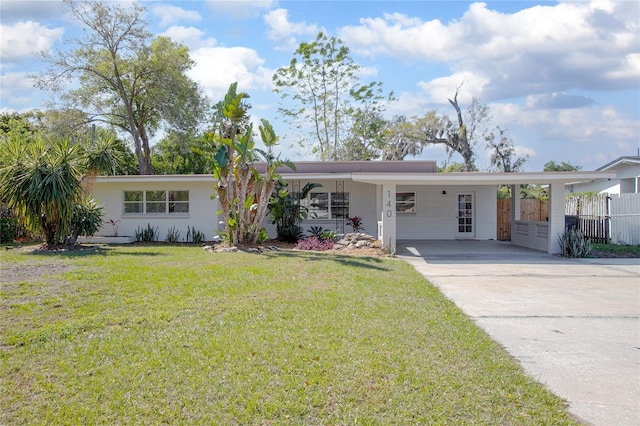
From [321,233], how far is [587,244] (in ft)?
27.5

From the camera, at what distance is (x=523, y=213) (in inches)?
762

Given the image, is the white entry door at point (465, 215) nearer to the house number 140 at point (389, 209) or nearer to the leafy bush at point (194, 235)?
the house number 140 at point (389, 209)

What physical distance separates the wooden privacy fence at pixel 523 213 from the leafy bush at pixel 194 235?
39.7ft

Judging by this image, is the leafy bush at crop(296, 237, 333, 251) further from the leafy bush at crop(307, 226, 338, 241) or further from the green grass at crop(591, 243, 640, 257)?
the green grass at crop(591, 243, 640, 257)

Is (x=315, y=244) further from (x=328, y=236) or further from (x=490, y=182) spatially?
(x=490, y=182)

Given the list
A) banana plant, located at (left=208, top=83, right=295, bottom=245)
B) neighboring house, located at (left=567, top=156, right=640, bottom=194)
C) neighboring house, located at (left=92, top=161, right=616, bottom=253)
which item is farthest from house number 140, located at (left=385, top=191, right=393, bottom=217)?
neighboring house, located at (left=567, top=156, right=640, bottom=194)

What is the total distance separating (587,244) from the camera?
13727 mm

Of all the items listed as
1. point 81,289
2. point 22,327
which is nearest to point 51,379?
point 22,327

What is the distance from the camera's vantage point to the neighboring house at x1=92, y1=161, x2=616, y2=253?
1667 cm

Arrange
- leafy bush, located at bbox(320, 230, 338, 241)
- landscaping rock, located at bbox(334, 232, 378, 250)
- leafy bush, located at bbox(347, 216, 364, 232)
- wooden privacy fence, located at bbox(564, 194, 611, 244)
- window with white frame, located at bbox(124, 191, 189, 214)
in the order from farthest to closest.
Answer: window with white frame, located at bbox(124, 191, 189, 214) → leafy bush, located at bbox(347, 216, 364, 232) → wooden privacy fence, located at bbox(564, 194, 611, 244) → leafy bush, located at bbox(320, 230, 338, 241) → landscaping rock, located at bbox(334, 232, 378, 250)

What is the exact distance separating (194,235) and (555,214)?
12363mm

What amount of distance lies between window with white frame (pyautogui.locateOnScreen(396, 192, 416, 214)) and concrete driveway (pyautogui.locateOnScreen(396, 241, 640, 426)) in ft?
19.5

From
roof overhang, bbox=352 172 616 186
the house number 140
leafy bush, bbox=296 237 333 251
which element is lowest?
leafy bush, bbox=296 237 333 251

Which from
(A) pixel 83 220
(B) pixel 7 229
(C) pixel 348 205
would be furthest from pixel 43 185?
(C) pixel 348 205
